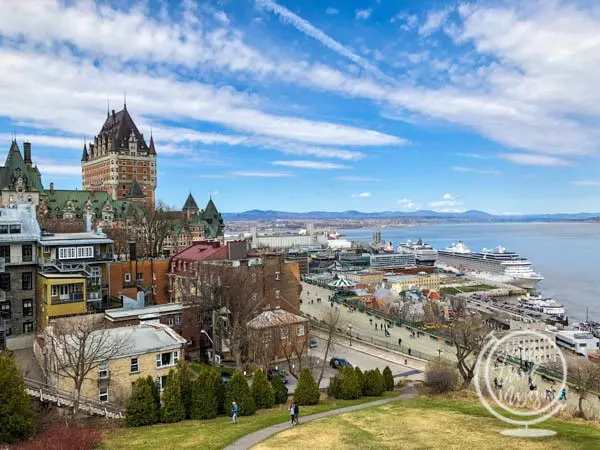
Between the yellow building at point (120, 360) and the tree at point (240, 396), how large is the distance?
17.1 ft

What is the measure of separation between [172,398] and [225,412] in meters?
3.16

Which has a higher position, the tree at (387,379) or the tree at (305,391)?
the tree at (305,391)

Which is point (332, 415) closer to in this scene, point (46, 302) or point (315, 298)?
point (46, 302)

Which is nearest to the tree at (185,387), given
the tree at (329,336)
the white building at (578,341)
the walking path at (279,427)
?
the walking path at (279,427)

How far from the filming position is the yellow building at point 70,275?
34.2 m

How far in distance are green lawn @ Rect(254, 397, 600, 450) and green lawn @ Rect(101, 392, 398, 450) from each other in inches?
71.1

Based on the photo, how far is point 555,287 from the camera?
133 m

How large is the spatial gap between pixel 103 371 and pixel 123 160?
110497mm

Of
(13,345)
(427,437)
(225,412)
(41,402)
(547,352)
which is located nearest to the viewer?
(427,437)

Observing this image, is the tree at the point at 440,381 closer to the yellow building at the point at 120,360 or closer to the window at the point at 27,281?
the yellow building at the point at 120,360

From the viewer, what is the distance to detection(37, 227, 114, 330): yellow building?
34.2m

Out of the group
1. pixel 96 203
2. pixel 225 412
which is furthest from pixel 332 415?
pixel 96 203

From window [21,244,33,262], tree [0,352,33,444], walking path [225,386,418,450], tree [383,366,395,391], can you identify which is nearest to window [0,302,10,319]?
window [21,244,33,262]

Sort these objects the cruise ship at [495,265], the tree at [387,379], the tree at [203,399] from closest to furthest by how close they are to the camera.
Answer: the tree at [203,399] < the tree at [387,379] < the cruise ship at [495,265]
